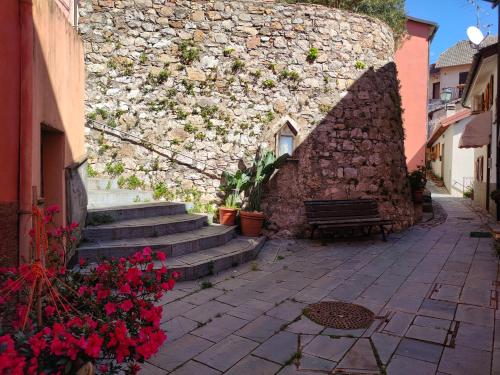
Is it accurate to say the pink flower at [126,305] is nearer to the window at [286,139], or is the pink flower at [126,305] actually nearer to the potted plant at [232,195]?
the potted plant at [232,195]

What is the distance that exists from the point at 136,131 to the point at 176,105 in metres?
0.93

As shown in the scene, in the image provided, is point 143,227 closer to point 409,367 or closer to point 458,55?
point 409,367

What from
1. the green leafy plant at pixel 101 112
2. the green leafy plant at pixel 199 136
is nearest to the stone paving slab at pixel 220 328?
the green leafy plant at pixel 199 136

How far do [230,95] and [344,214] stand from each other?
3261mm

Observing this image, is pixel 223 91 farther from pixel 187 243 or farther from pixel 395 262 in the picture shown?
pixel 395 262

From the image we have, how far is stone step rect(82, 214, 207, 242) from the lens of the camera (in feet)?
16.6

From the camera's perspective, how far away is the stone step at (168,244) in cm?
464

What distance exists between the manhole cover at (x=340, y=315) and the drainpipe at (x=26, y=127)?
2.59 meters

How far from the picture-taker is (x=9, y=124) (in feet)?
8.84

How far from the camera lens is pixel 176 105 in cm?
760

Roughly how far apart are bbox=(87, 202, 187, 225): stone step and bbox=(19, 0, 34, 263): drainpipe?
264 centimetres

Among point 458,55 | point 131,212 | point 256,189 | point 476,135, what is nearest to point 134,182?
point 131,212

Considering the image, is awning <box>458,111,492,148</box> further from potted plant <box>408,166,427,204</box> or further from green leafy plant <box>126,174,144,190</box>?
green leafy plant <box>126,174,144,190</box>

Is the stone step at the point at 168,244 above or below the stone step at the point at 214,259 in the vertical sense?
above
